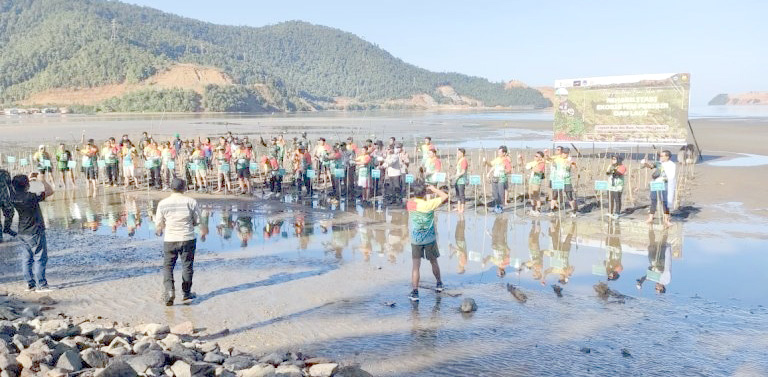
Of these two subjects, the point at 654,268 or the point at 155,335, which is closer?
the point at 155,335

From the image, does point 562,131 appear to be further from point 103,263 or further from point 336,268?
point 103,263

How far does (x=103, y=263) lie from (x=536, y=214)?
417 inches

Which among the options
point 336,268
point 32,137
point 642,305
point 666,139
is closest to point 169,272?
point 336,268

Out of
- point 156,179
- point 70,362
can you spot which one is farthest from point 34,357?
point 156,179

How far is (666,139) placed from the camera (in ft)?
87.4

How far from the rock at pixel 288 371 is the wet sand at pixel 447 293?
0.98 m

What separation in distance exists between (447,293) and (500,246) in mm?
3819

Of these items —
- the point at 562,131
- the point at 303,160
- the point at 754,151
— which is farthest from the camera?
the point at 754,151

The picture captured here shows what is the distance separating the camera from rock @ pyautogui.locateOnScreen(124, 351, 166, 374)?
6.11 metres

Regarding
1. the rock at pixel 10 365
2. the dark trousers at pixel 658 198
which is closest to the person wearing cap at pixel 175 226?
the rock at pixel 10 365

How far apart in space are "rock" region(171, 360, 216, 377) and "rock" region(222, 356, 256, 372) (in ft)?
0.85

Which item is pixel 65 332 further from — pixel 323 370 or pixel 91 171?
pixel 91 171

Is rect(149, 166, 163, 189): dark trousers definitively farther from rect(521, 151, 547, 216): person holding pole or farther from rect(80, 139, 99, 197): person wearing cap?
rect(521, 151, 547, 216): person holding pole

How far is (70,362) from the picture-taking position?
20.2 feet
